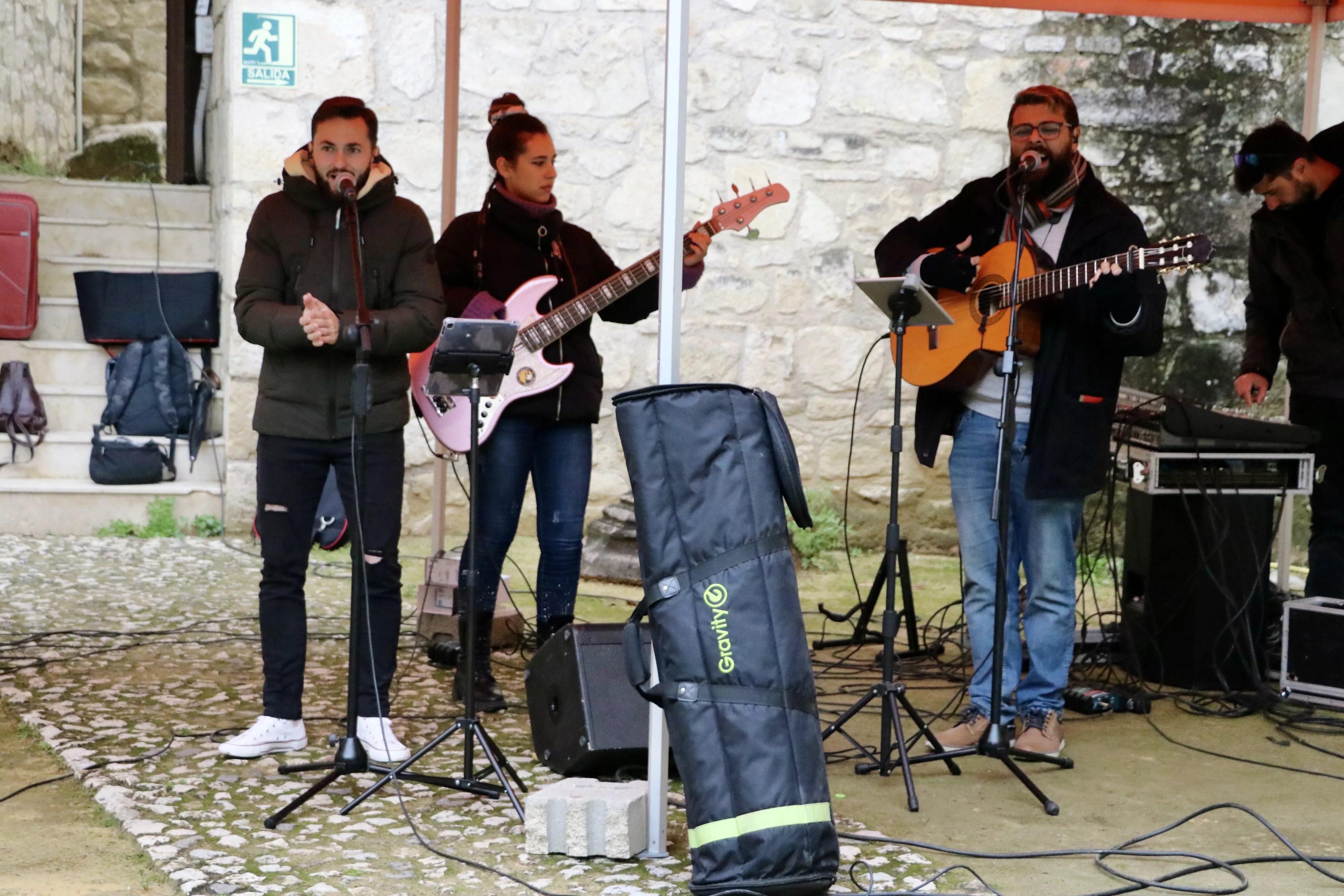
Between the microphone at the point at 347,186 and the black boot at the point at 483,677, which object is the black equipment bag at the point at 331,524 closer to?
the black boot at the point at 483,677

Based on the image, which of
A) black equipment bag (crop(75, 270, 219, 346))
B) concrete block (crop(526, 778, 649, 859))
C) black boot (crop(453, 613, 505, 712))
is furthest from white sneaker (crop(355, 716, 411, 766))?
black equipment bag (crop(75, 270, 219, 346))

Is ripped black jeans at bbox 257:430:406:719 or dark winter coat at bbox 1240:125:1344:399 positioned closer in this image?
ripped black jeans at bbox 257:430:406:719

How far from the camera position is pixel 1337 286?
5254mm

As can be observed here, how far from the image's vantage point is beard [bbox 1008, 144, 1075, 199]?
4215 millimetres

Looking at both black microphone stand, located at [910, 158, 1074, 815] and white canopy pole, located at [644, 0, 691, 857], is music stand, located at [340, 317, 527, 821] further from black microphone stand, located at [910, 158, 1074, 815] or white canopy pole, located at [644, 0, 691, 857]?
black microphone stand, located at [910, 158, 1074, 815]

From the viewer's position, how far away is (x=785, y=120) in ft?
24.6

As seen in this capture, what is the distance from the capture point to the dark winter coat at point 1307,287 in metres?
5.27

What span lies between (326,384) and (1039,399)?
1936 millimetres

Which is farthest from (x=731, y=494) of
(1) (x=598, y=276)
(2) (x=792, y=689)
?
(1) (x=598, y=276)

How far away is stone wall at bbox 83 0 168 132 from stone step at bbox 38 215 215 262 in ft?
10.7

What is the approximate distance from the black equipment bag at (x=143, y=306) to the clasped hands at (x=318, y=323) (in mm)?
4308

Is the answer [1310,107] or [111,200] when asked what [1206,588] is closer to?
[1310,107]

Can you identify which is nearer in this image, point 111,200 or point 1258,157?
point 1258,157

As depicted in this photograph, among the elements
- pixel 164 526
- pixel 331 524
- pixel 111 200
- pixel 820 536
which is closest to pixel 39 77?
pixel 111 200
